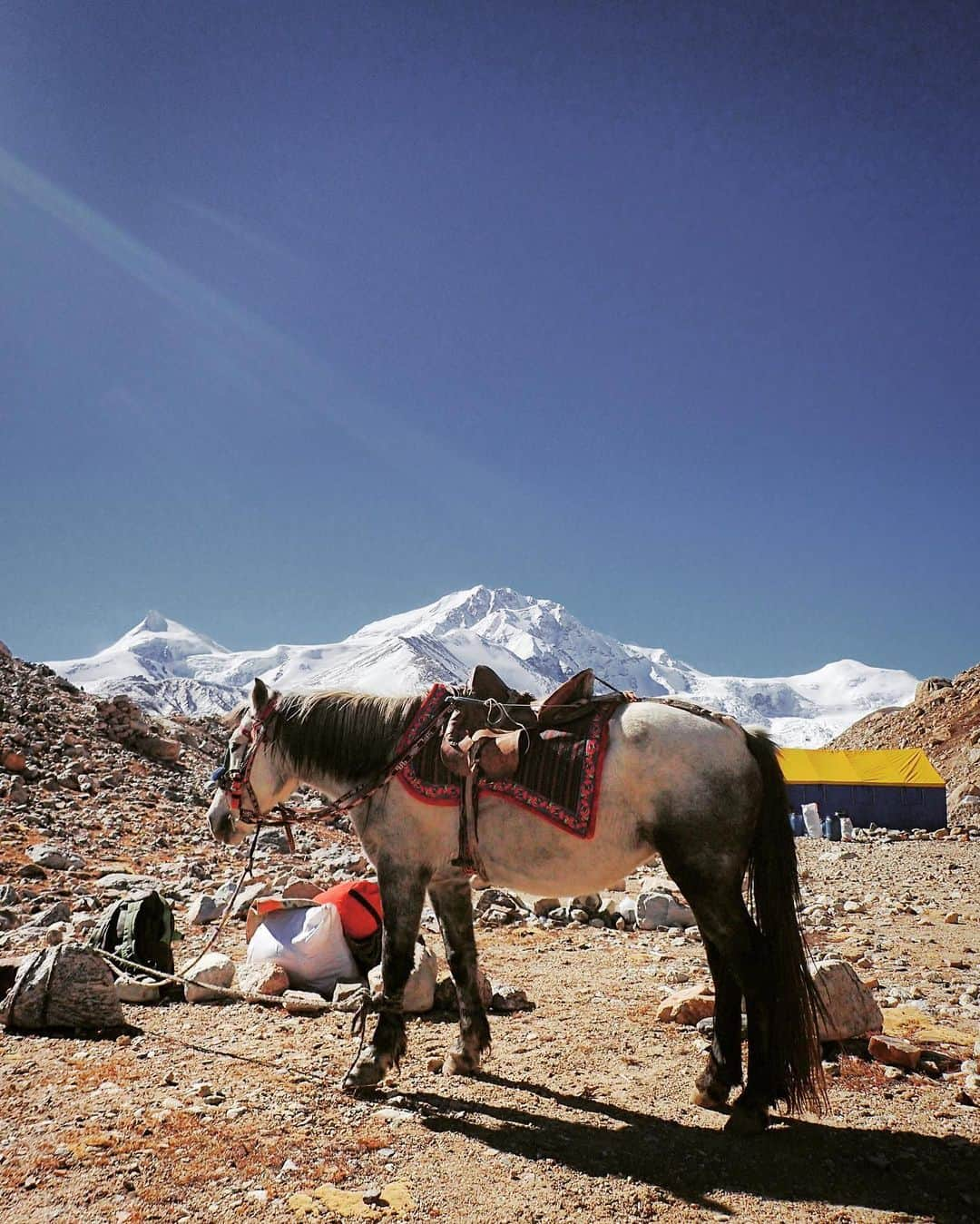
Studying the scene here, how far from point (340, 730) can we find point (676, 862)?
2.38 m

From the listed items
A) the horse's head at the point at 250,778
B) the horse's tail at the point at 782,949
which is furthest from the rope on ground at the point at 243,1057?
the horse's tail at the point at 782,949

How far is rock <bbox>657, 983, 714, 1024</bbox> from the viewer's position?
5.70m

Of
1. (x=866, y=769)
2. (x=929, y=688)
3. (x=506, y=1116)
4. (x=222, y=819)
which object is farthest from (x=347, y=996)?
(x=929, y=688)

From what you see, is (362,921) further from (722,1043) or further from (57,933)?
(722,1043)

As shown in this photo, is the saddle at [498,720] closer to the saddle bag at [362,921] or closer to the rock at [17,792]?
the saddle bag at [362,921]

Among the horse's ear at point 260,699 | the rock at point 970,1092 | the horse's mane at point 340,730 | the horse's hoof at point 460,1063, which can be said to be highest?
the horse's ear at point 260,699

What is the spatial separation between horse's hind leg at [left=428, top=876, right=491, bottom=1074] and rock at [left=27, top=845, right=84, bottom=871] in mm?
8670

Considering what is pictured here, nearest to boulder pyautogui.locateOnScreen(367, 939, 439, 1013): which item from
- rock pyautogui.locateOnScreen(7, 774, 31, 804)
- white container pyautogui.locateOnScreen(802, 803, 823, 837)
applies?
rock pyautogui.locateOnScreen(7, 774, 31, 804)

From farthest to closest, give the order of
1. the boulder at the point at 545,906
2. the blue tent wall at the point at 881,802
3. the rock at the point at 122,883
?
the blue tent wall at the point at 881,802, the rock at the point at 122,883, the boulder at the point at 545,906

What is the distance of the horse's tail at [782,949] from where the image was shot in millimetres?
4215

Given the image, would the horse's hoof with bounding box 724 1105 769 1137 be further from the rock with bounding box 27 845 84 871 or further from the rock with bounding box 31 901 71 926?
the rock with bounding box 27 845 84 871

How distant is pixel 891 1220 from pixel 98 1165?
3.53 m

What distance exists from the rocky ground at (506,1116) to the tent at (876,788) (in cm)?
2593

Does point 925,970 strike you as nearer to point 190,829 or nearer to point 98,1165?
point 98,1165
